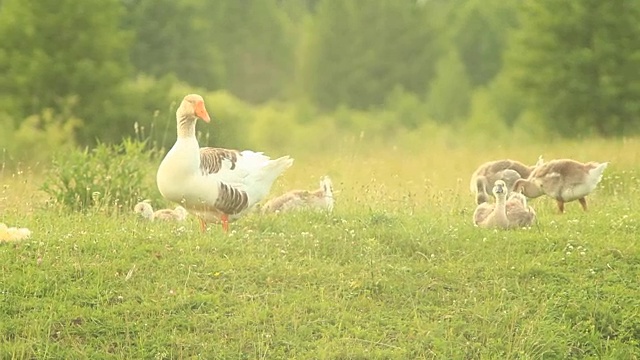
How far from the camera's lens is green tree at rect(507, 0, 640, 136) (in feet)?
87.2

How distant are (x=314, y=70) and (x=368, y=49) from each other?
2869 millimetres

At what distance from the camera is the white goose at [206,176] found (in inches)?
415

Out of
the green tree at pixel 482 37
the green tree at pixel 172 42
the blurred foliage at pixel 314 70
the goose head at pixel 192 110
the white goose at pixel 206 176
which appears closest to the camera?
the white goose at pixel 206 176

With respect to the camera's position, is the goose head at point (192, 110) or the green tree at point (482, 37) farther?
the green tree at point (482, 37)

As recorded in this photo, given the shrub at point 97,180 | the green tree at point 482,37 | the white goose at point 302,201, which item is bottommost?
the white goose at point 302,201

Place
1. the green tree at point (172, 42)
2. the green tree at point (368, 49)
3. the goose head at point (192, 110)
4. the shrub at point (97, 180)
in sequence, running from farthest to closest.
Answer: the green tree at point (368, 49)
the green tree at point (172, 42)
the shrub at point (97, 180)
the goose head at point (192, 110)

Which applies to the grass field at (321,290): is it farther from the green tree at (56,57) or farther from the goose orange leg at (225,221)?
the green tree at (56,57)

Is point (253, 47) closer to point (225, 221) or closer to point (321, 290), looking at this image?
point (225, 221)

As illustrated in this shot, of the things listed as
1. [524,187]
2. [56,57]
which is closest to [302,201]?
[524,187]

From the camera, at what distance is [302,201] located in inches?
506

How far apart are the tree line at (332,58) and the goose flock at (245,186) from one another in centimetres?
1284

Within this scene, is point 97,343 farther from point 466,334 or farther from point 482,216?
point 482,216

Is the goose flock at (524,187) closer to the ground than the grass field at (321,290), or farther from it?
farther from it

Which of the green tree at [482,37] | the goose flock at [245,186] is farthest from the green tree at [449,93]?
the goose flock at [245,186]
